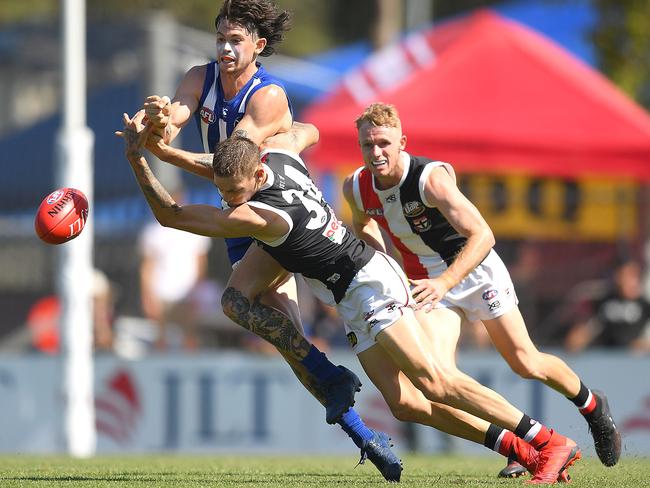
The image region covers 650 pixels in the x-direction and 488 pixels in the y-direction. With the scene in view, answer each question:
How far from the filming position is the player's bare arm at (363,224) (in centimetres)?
756

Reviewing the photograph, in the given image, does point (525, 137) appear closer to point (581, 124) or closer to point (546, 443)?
point (581, 124)

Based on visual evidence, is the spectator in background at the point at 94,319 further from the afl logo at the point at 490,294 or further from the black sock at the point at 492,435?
the black sock at the point at 492,435

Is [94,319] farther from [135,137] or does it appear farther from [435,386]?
[435,386]

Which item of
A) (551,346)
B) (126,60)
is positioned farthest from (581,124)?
(126,60)

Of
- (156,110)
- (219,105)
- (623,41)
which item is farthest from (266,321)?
(623,41)

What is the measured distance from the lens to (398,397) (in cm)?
713

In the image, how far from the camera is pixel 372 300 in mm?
6941

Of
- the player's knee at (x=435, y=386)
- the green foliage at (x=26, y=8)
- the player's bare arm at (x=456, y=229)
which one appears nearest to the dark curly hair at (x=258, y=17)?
the player's bare arm at (x=456, y=229)

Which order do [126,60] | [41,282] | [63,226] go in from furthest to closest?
1. [126,60]
2. [41,282]
3. [63,226]

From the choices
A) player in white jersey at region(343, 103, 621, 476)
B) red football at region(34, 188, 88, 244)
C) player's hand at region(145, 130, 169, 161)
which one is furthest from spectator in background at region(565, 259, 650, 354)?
red football at region(34, 188, 88, 244)

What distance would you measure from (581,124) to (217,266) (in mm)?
4295

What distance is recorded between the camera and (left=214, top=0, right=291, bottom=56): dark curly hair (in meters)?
7.20

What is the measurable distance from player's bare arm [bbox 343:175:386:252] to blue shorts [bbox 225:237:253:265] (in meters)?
0.64

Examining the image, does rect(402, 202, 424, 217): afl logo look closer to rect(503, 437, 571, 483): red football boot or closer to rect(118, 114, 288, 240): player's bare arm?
rect(118, 114, 288, 240): player's bare arm
